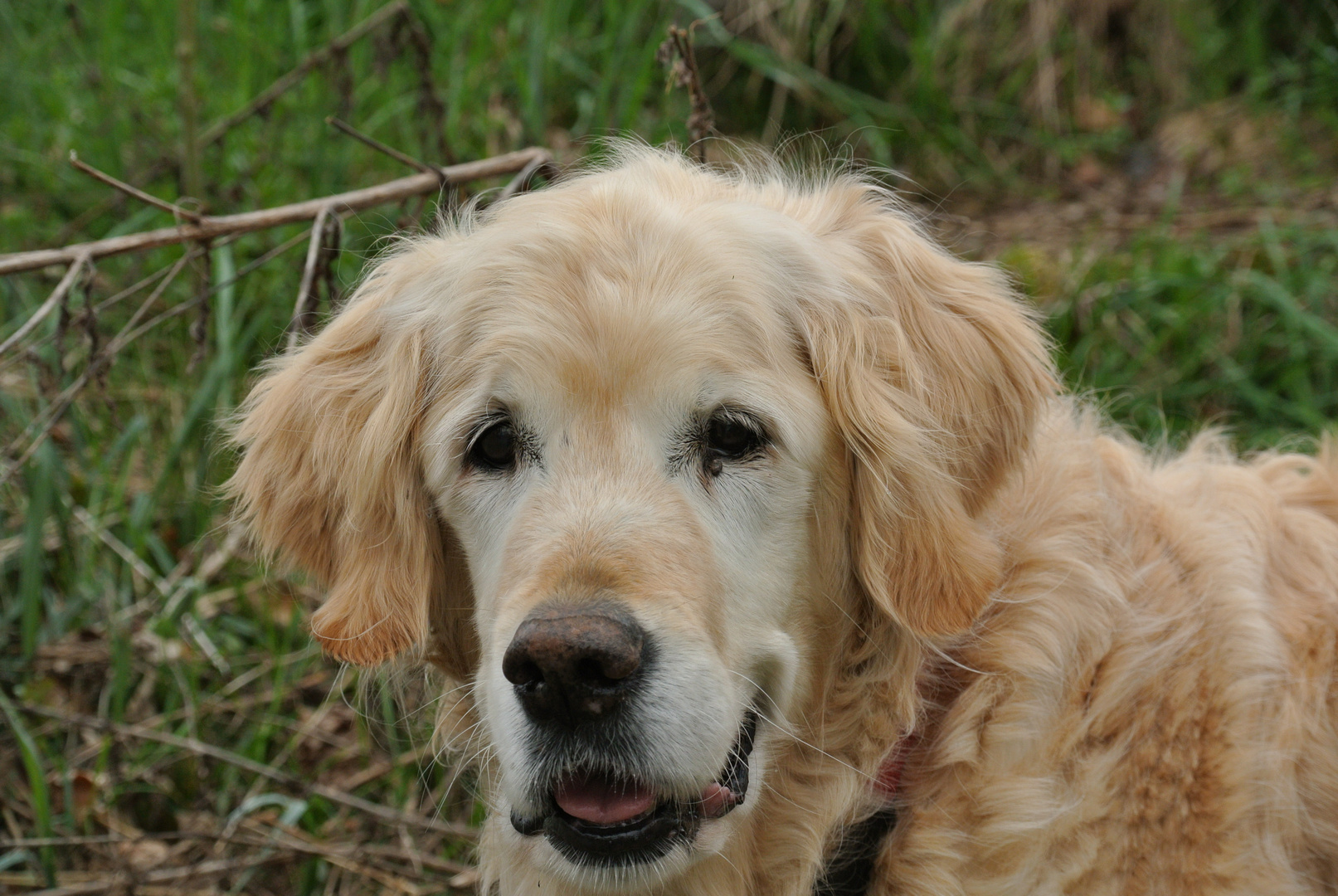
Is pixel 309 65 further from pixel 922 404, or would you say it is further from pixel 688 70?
pixel 922 404

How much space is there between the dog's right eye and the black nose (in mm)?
498

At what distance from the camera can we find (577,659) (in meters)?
2.00

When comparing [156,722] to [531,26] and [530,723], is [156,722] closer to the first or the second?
[530,723]

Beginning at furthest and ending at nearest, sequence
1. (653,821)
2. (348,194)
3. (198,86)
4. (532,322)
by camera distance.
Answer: (198,86) < (348,194) < (532,322) < (653,821)

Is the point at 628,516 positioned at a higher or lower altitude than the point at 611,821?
higher

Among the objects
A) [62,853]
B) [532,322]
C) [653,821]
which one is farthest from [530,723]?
[62,853]

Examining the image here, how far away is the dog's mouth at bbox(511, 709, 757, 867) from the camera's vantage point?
7.22 feet

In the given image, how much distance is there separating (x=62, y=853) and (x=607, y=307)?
2682 millimetres

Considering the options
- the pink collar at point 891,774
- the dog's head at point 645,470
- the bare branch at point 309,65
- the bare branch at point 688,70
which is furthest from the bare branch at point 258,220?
the pink collar at point 891,774

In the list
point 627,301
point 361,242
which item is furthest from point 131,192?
point 361,242

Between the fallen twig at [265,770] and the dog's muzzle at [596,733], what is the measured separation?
4.89ft

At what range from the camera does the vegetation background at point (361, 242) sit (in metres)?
3.76

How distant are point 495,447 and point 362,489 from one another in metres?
0.35

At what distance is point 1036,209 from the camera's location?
6379 mm
